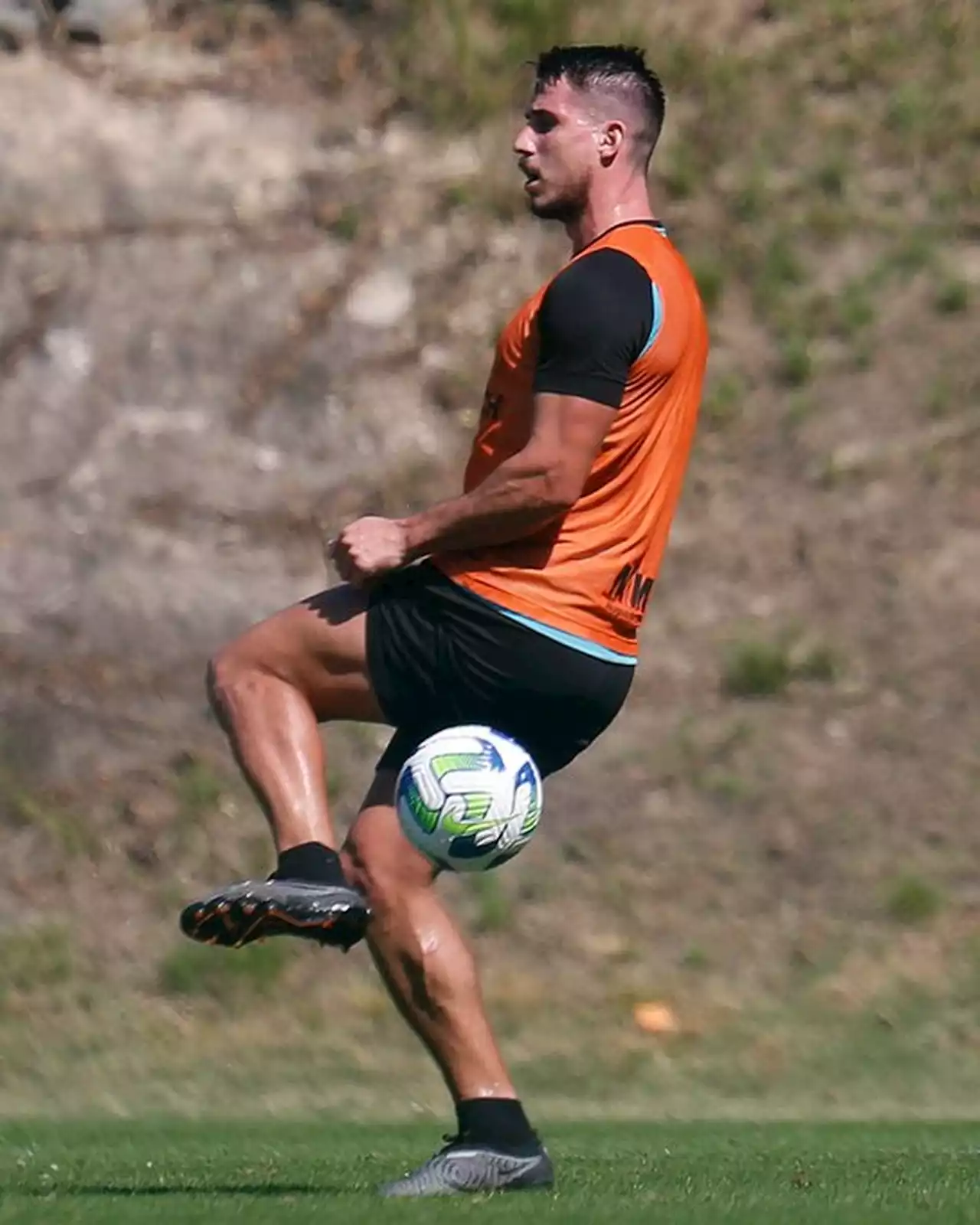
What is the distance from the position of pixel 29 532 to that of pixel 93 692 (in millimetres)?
1261

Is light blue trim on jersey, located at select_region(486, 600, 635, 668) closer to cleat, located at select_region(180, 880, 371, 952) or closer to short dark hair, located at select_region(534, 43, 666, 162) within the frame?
cleat, located at select_region(180, 880, 371, 952)

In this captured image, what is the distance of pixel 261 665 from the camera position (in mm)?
6406

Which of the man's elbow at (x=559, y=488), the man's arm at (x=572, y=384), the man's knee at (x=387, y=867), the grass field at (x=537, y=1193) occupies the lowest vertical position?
the grass field at (x=537, y=1193)

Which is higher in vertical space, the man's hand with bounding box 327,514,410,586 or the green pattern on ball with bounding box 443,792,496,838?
the man's hand with bounding box 327,514,410,586

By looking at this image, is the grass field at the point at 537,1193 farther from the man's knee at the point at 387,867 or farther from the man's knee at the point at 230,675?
the man's knee at the point at 230,675

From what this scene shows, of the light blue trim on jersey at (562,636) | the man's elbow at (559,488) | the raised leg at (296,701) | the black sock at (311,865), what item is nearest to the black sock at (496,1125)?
the raised leg at (296,701)

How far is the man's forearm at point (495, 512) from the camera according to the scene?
242 inches

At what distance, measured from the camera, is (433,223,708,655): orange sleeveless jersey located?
6.27 meters

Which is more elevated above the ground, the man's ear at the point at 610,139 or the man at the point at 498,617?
the man's ear at the point at 610,139

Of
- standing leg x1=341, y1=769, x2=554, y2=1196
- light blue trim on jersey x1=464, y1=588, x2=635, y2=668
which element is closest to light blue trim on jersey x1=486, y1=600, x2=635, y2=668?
light blue trim on jersey x1=464, y1=588, x2=635, y2=668

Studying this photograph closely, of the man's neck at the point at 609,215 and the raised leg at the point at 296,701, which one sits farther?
A: the man's neck at the point at 609,215

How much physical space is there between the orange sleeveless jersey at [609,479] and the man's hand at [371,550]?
117 mm

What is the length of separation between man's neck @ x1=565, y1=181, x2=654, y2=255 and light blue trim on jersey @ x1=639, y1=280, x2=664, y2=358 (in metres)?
0.30

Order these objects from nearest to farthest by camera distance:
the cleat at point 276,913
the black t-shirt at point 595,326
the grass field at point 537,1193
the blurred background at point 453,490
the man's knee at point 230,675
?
the grass field at point 537,1193
the cleat at point 276,913
the black t-shirt at point 595,326
the man's knee at point 230,675
the blurred background at point 453,490
